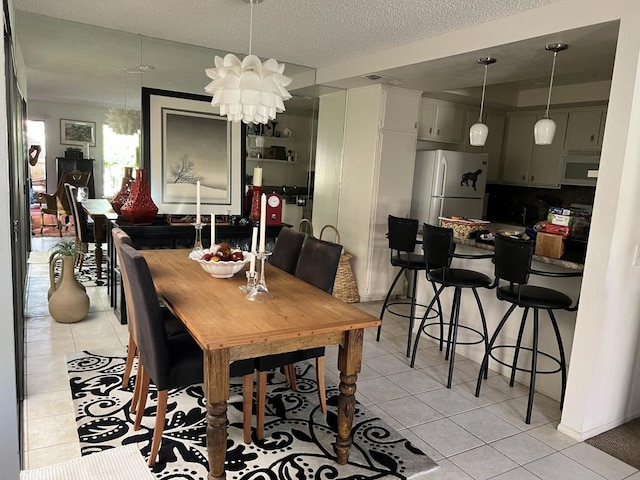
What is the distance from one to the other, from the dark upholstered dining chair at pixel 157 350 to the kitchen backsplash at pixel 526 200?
16.0ft

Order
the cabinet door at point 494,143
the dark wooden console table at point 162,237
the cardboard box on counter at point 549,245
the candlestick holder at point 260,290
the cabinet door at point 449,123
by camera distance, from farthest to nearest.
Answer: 1. the cabinet door at point 494,143
2. the cabinet door at point 449,123
3. the dark wooden console table at point 162,237
4. the cardboard box on counter at point 549,245
5. the candlestick holder at point 260,290

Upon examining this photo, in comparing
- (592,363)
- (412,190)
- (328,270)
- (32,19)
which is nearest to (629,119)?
(592,363)

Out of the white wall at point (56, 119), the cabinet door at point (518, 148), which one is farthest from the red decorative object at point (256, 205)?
the white wall at point (56, 119)

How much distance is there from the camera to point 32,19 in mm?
3482

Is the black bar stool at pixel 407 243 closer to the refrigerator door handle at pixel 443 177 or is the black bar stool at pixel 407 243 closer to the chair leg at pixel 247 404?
the refrigerator door handle at pixel 443 177

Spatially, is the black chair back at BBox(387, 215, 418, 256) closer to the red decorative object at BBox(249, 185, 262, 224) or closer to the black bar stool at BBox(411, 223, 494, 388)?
the black bar stool at BBox(411, 223, 494, 388)

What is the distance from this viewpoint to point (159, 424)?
2.08m

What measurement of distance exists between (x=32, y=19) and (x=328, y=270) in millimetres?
3035

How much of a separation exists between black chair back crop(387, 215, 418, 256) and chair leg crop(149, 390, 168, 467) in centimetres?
221

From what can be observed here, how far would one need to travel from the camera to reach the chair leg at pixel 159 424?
6.77 feet

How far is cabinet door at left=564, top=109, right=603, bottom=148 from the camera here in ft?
16.6

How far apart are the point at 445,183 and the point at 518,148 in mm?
1577

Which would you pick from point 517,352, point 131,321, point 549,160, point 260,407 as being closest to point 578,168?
point 549,160

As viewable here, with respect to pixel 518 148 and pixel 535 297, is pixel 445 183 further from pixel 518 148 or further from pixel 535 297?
pixel 535 297
